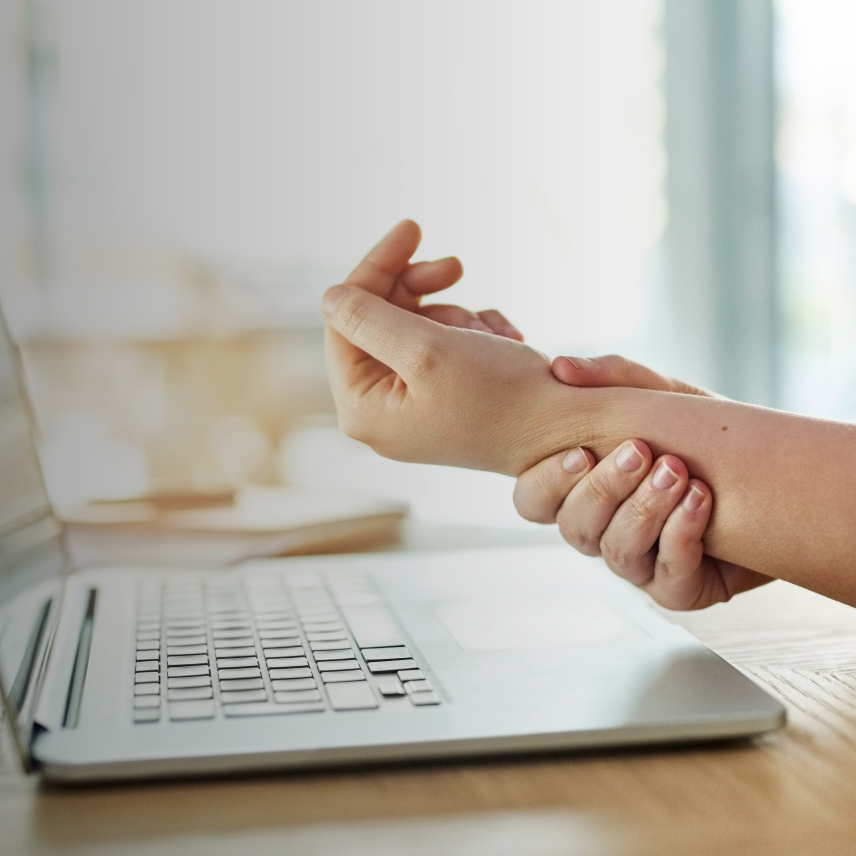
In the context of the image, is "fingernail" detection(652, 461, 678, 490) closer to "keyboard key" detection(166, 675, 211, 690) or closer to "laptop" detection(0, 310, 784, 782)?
"laptop" detection(0, 310, 784, 782)

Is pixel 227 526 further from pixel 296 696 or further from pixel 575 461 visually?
pixel 296 696

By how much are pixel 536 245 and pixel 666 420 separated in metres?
1.37

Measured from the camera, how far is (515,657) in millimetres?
541

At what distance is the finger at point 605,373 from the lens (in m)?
0.71

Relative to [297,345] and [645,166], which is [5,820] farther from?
[645,166]

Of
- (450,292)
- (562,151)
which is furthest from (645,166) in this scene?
(450,292)

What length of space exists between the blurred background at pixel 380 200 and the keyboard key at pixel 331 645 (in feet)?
4.64

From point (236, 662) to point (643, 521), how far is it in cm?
31

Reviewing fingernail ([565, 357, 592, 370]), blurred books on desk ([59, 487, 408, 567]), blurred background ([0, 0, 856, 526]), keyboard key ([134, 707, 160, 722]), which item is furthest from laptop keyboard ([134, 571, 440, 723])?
blurred background ([0, 0, 856, 526])

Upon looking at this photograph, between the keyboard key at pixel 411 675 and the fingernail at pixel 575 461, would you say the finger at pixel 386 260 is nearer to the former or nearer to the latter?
the fingernail at pixel 575 461

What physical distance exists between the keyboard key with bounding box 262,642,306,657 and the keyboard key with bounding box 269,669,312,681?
0.09 feet

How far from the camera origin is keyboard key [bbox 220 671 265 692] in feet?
1.58

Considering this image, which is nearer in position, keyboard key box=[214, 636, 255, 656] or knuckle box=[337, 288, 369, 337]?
keyboard key box=[214, 636, 255, 656]

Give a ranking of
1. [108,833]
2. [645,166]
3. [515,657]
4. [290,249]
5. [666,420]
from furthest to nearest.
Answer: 1. [645,166]
2. [290,249]
3. [666,420]
4. [515,657]
5. [108,833]
